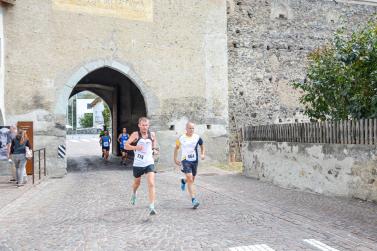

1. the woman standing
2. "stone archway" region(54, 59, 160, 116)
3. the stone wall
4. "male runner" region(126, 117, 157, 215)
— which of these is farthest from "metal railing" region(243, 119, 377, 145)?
the woman standing

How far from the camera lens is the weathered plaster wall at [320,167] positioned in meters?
7.72

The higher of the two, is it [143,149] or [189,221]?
[143,149]

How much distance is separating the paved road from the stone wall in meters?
7.77

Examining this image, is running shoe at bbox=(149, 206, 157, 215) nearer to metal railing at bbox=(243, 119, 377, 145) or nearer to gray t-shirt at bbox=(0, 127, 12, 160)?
metal railing at bbox=(243, 119, 377, 145)

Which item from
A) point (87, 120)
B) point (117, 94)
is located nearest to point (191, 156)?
point (117, 94)

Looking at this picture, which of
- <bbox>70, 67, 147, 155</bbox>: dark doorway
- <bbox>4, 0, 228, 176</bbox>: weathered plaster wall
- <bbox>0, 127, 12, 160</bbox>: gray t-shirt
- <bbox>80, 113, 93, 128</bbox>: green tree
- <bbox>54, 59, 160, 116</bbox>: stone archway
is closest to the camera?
<bbox>0, 127, 12, 160</bbox>: gray t-shirt

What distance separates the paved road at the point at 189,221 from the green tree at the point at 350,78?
8.15ft

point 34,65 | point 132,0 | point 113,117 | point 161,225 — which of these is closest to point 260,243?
point 161,225

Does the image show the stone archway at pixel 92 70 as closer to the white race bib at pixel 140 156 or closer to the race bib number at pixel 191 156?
the race bib number at pixel 191 156

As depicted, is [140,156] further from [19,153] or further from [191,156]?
[19,153]

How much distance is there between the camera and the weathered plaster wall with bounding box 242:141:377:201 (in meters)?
7.72

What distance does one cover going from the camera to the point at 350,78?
9.79 m

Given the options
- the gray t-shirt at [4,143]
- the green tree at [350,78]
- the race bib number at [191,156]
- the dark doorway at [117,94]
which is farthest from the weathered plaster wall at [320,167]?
the dark doorway at [117,94]

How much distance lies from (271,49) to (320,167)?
31.2 feet
